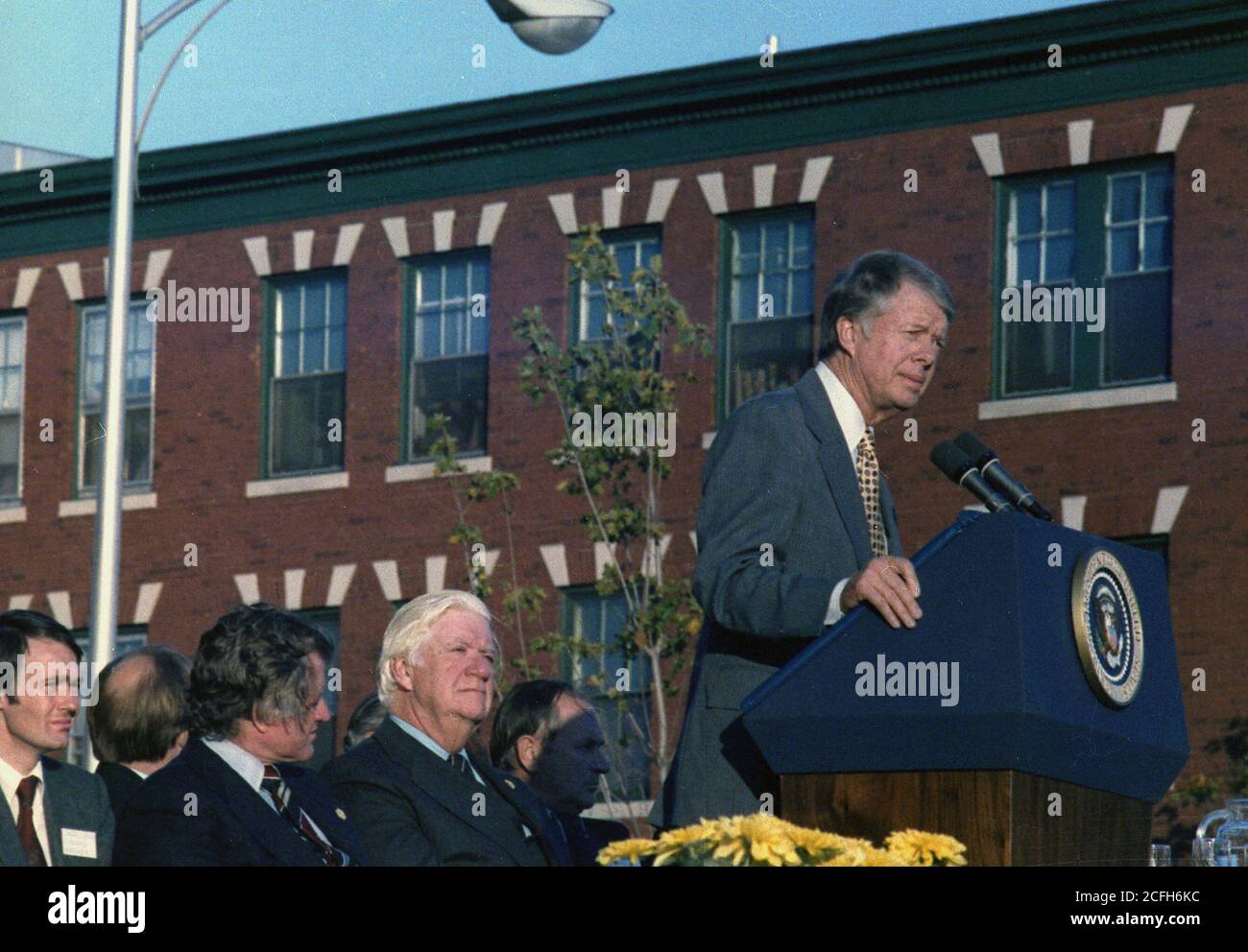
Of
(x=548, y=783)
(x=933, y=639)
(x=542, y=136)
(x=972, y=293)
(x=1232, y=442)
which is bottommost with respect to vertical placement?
(x=548, y=783)

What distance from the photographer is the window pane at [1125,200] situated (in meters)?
18.0

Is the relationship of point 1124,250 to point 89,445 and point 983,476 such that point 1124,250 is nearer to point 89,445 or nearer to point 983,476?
point 89,445

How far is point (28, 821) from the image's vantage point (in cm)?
547

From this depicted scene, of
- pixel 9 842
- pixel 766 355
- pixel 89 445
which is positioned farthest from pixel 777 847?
pixel 89 445

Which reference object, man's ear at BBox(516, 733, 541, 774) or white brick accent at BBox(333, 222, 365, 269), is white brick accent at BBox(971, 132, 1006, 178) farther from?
man's ear at BBox(516, 733, 541, 774)

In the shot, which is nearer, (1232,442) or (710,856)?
(710,856)

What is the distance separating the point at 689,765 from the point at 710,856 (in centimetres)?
126

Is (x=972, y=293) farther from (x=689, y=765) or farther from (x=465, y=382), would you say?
(x=689, y=765)

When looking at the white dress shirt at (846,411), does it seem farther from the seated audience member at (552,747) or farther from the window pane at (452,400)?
the window pane at (452,400)
